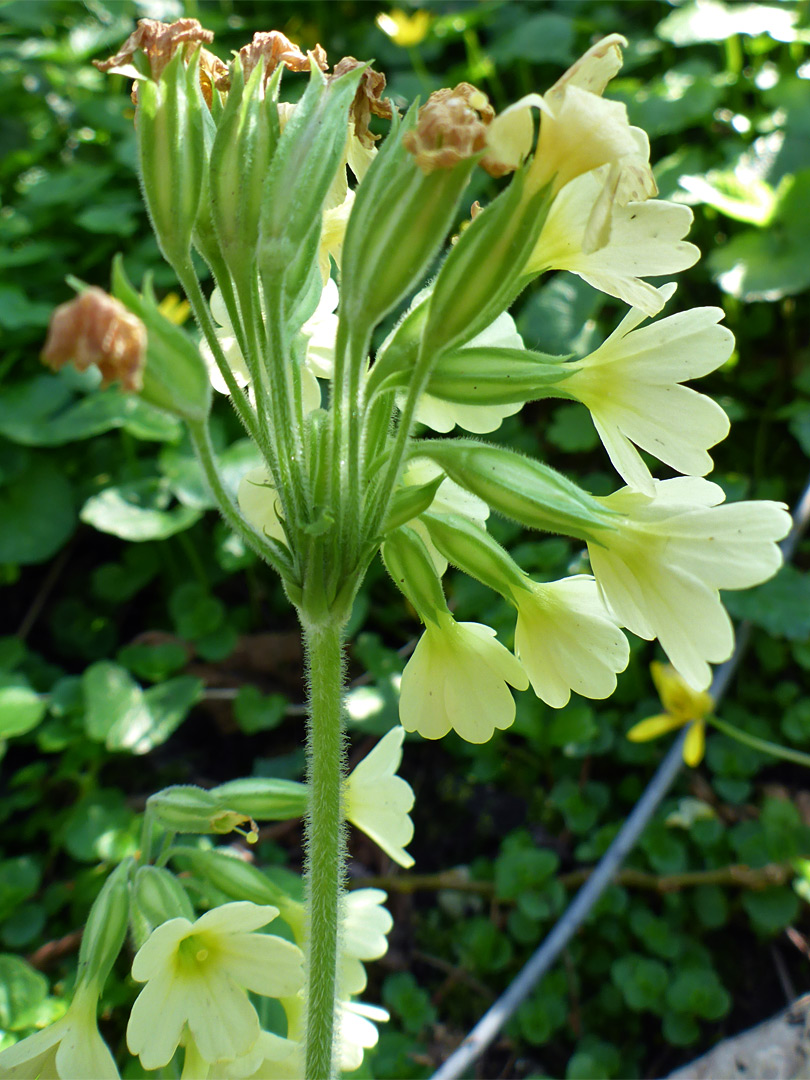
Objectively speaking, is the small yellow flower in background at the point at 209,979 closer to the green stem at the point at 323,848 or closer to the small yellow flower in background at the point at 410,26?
the green stem at the point at 323,848

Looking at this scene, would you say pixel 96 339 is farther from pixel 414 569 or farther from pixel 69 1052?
pixel 69 1052

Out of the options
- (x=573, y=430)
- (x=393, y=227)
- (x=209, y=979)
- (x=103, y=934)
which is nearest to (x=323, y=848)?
(x=209, y=979)

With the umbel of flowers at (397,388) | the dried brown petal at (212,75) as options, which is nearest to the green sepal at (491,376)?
the umbel of flowers at (397,388)

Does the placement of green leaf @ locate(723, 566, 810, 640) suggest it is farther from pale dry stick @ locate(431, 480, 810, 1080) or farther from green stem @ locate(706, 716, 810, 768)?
green stem @ locate(706, 716, 810, 768)

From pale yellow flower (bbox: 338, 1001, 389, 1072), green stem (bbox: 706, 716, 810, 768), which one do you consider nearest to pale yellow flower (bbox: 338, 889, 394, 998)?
pale yellow flower (bbox: 338, 1001, 389, 1072)

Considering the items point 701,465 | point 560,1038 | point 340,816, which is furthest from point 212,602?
point 701,465

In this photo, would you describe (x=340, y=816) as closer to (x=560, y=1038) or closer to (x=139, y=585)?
(x=560, y=1038)
